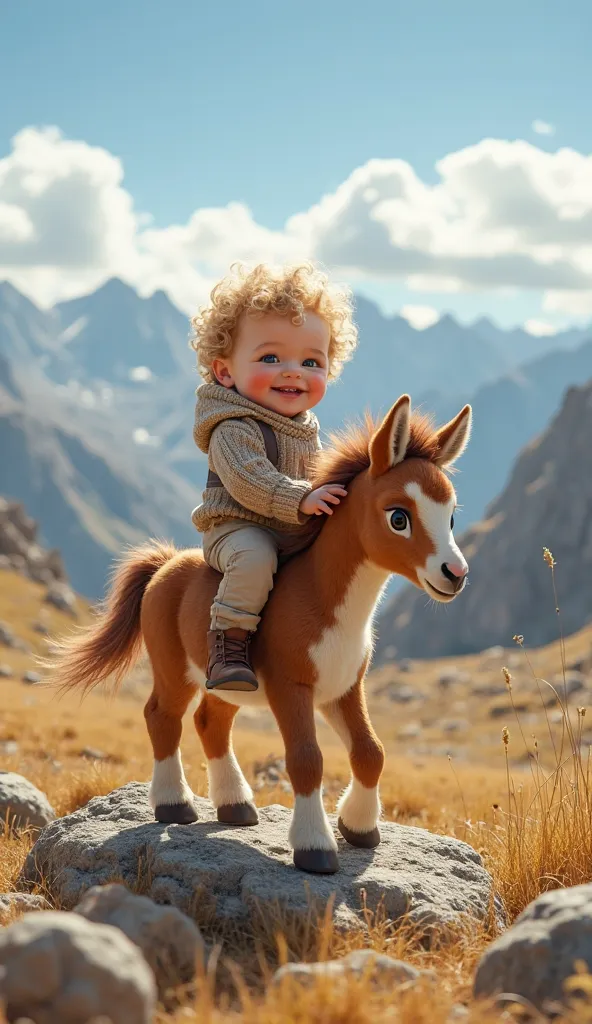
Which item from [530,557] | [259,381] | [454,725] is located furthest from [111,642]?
[530,557]

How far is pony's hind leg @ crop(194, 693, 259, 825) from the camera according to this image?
6289mm

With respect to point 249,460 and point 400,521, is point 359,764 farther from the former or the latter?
point 249,460

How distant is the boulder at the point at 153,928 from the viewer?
150 inches

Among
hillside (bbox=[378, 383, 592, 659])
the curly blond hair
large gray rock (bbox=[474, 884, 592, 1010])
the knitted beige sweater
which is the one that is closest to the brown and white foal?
the knitted beige sweater

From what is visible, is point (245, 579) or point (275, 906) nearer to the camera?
point (275, 906)

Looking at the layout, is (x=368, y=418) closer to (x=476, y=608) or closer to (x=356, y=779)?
(x=356, y=779)

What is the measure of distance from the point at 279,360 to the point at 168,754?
107 inches

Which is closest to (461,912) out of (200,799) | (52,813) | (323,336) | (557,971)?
(557,971)

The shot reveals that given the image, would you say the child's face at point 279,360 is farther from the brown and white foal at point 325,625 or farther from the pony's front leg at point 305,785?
the pony's front leg at point 305,785

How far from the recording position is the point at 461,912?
503 cm

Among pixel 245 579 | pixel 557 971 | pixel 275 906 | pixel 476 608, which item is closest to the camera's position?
pixel 557 971

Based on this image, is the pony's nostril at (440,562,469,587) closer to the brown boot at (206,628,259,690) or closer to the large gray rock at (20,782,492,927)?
the brown boot at (206,628,259,690)

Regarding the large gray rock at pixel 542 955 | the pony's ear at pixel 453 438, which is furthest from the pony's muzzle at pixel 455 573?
the large gray rock at pixel 542 955

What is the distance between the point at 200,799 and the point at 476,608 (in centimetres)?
12846
